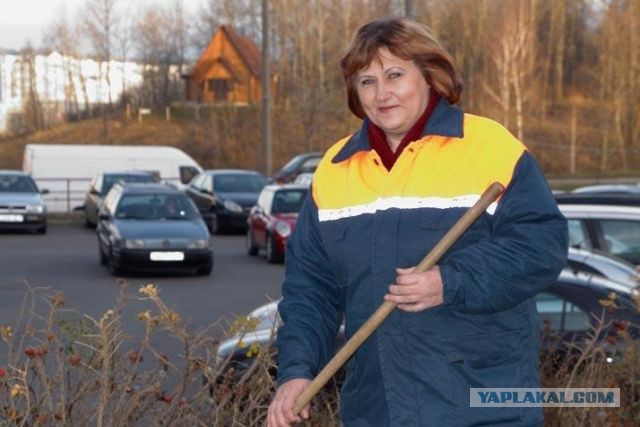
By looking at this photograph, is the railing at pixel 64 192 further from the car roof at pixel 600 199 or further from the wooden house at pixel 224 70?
the wooden house at pixel 224 70

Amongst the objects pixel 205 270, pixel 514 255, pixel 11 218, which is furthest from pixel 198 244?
pixel 514 255

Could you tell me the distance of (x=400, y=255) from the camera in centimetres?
325

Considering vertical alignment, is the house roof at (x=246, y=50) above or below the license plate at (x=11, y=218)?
above

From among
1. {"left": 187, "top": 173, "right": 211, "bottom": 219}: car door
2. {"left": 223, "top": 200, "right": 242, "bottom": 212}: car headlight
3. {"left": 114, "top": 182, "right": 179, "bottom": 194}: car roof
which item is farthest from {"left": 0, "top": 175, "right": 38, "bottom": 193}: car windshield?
{"left": 114, "top": 182, "right": 179, "bottom": 194}: car roof

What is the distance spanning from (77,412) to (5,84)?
255 ft

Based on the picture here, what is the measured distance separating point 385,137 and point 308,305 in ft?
1.68

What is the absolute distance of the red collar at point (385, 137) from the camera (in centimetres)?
341

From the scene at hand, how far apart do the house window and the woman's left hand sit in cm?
7374

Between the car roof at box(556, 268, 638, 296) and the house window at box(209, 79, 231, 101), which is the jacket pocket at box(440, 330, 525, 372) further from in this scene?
the house window at box(209, 79, 231, 101)

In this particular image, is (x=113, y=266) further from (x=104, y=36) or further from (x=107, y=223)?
(x=104, y=36)

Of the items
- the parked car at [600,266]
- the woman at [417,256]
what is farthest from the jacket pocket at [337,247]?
the parked car at [600,266]

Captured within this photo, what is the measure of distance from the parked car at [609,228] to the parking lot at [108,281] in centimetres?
345

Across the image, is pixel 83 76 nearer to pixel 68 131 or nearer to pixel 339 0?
pixel 68 131

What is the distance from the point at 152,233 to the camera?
20.3 meters
